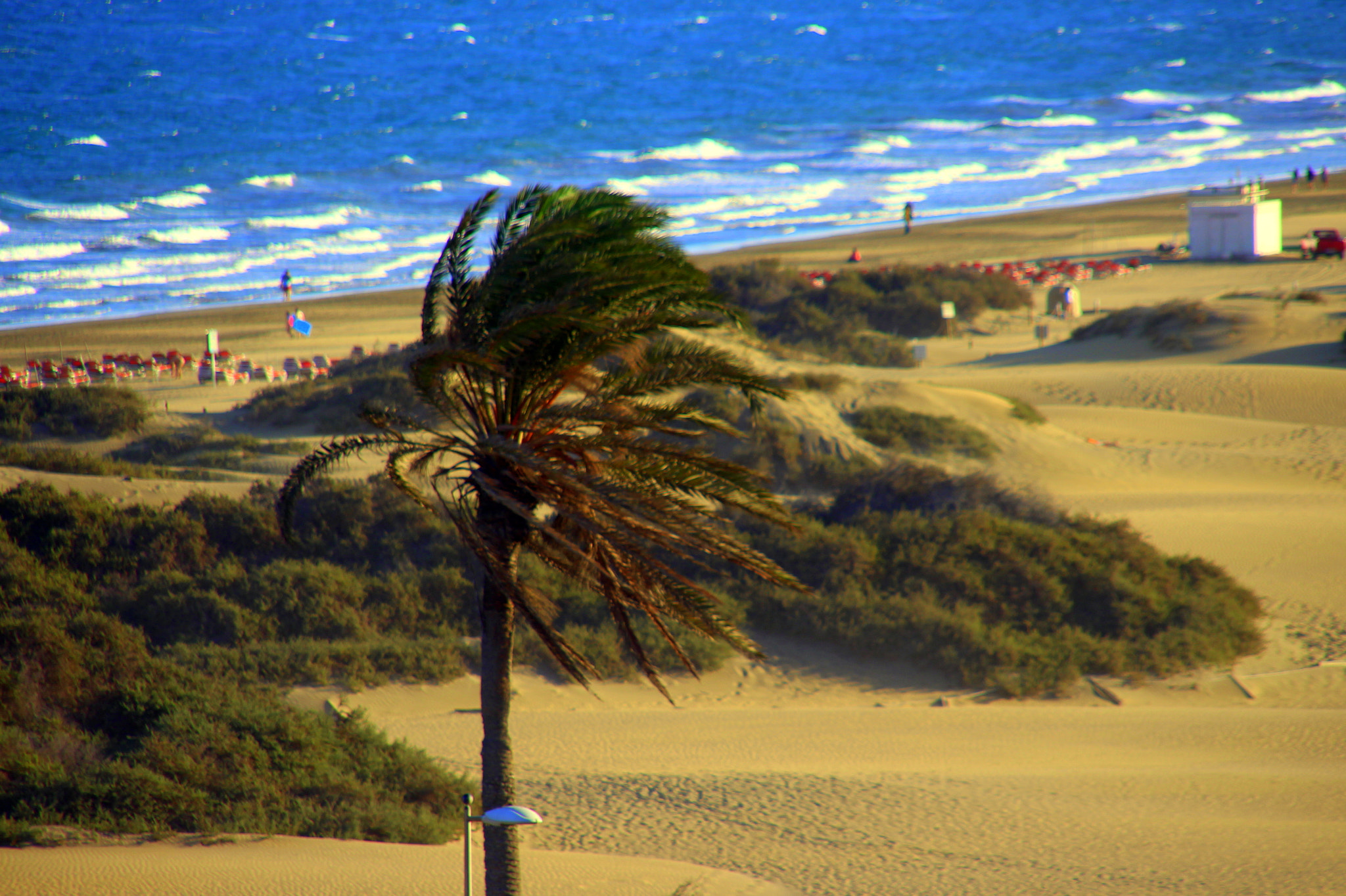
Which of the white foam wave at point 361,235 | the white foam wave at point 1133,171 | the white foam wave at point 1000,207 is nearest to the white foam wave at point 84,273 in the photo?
the white foam wave at point 361,235

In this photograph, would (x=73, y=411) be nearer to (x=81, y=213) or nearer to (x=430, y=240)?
(x=430, y=240)

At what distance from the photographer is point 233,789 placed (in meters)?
8.98

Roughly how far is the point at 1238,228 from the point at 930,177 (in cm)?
3341

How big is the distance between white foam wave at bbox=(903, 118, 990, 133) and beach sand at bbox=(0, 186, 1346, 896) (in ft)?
284

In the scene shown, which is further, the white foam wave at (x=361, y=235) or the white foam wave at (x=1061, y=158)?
the white foam wave at (x=1061, y=158)

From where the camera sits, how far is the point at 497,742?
654 centimetres

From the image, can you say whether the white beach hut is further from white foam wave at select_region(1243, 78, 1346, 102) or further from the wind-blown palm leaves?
white foam wave at select_region(1243, 78, 1346, 102)

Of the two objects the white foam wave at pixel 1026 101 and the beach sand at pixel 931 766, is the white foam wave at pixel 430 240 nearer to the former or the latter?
the beach sand at pixel 931 766

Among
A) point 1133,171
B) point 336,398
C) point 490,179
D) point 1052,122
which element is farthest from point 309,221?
point 1052,122

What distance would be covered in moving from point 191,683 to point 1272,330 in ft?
107

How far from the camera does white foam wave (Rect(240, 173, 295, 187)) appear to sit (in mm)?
68938

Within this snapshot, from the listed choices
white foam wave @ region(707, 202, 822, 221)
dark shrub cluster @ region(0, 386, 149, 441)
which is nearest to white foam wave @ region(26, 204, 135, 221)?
white foam wave @ region(707, 202, 822, 221)

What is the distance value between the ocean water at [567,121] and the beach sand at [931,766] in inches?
214

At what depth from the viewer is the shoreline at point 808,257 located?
3281cm
